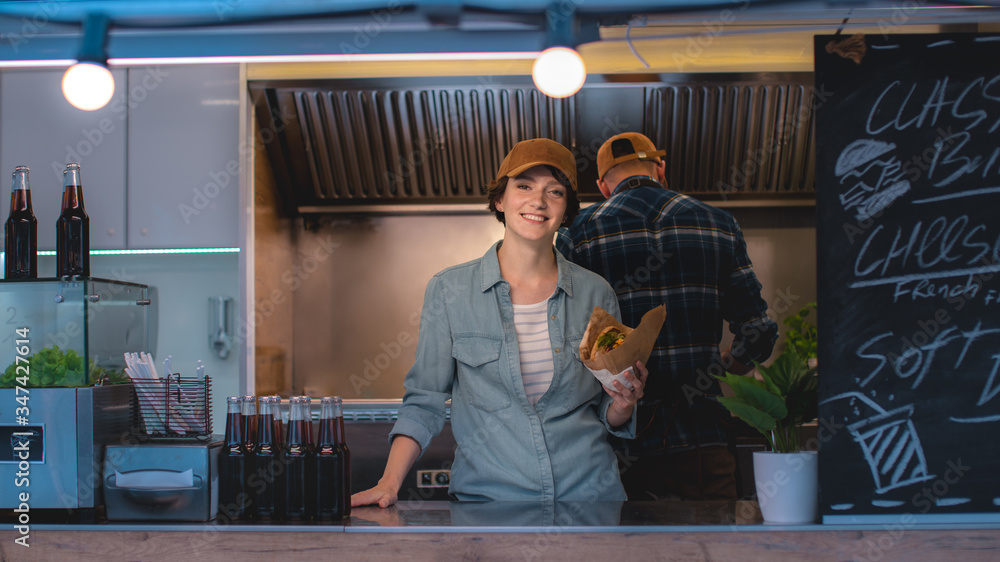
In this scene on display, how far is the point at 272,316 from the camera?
3457 mm

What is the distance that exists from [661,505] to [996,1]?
137 centimetres

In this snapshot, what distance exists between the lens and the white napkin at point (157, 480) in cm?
146

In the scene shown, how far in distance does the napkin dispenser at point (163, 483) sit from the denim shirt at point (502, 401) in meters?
0.43

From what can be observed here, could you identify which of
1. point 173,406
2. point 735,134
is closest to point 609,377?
point 173,406

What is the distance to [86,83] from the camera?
5.85ft

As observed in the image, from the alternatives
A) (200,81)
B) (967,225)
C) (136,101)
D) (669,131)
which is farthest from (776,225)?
(136,101)

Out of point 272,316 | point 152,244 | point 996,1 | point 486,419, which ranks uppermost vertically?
point 996,1

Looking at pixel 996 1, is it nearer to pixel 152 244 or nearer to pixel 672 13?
pixel 672 13

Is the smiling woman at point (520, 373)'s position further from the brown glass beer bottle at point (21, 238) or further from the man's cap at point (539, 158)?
the brown glass beer bottle at point (21, 238)

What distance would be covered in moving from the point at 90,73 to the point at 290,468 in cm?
106

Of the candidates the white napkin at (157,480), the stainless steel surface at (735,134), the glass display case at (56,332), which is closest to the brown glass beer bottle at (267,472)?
the white napkin at (157,480)

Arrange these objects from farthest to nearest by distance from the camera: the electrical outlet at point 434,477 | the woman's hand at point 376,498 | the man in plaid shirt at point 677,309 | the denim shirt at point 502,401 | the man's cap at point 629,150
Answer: the electrical outlet at point 434,477, the man's cap at point 629,150, the man in plaid shirt at point 677,309, the denim shirt at point 502,401, the woman's hand at point 376,498

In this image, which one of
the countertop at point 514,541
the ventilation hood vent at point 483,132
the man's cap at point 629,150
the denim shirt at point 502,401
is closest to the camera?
the countertop at point 514,541

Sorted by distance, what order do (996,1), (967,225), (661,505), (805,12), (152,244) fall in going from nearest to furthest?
(967,225), (661,505), (996,1), (805,12), (152,244)
